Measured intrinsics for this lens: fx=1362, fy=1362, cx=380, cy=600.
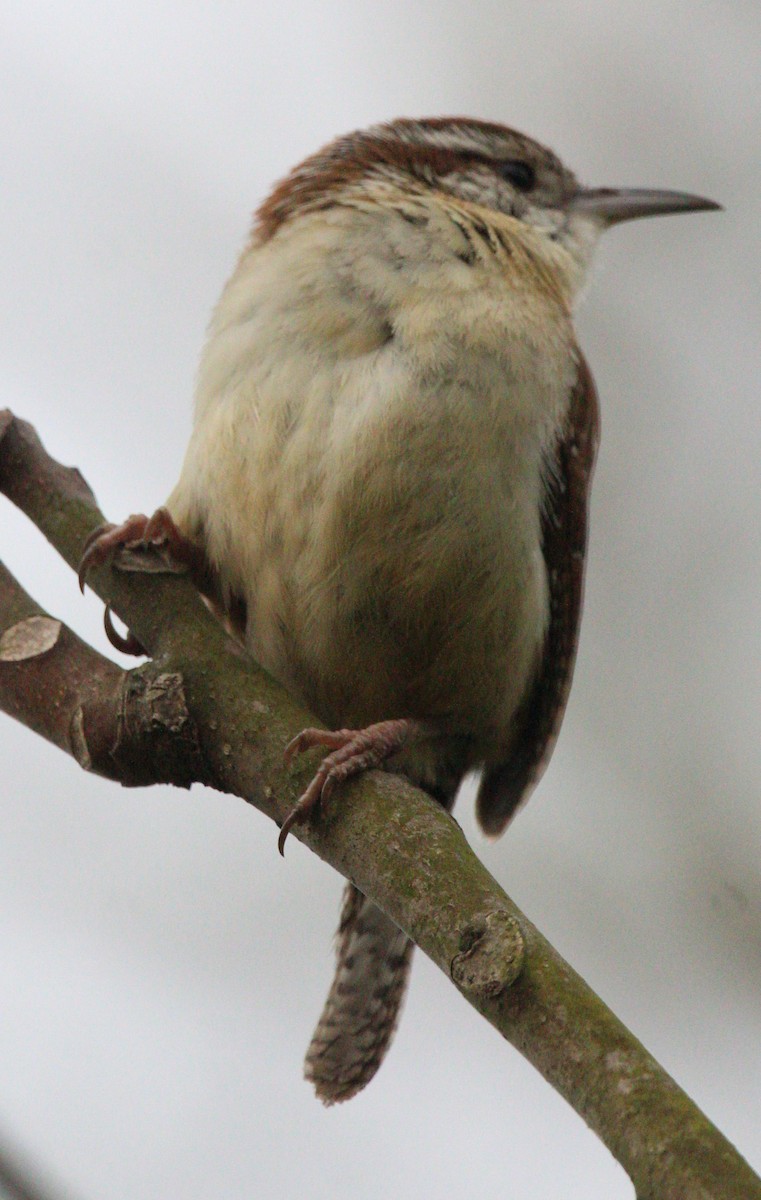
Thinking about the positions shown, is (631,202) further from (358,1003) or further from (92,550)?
(358,1003)

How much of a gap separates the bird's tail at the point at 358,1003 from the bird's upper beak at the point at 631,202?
2.16m

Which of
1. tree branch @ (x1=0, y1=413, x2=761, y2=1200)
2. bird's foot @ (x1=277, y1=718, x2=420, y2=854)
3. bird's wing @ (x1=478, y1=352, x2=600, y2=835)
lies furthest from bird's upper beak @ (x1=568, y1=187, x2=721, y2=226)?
bird's foot @ (x1=277, y1=718, x2=420, y2=854)

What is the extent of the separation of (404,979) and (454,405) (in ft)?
5.75

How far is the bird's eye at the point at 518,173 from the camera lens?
3932 mm

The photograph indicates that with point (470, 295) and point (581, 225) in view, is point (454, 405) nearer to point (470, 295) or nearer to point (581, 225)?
point (470, 295)

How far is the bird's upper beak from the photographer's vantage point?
414cm

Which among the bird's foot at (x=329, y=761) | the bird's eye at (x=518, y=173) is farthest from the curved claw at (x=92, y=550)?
the bird's eye at (x=518, y=173)

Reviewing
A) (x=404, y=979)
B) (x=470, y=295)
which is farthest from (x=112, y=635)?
(x=404, y=979)

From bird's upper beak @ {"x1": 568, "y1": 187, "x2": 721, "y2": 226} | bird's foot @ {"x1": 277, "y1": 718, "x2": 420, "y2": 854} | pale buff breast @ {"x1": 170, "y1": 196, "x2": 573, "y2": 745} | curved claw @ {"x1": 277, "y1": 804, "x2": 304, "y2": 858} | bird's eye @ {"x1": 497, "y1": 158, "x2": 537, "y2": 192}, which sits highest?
bird's upper beak @ {"x1": 568, "y1": 187, "x2": 721, "y2": 226}

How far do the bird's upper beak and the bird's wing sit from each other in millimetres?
836

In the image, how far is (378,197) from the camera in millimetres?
3373

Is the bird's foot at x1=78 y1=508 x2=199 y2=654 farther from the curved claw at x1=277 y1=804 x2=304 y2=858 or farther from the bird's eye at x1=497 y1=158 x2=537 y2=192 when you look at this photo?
the bird's eye at x1=497 y1=158 x2=537 y2=192

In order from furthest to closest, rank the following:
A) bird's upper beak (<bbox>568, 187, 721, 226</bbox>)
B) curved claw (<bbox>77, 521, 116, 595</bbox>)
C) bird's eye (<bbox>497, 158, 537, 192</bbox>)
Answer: bird's upper beak (<bbox>568, 187, 721, 226</bbox>) < bird's eye (<bbox>497, 158, 537, 192</bbox>) < curved claw (<bbox>77, 521, 116, 595</bbox>)

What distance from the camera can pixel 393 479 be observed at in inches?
113
